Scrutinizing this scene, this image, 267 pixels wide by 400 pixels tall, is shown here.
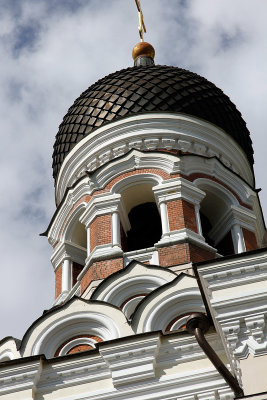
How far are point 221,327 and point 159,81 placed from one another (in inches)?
345

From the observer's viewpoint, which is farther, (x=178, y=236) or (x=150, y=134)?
(x=150, y=134)

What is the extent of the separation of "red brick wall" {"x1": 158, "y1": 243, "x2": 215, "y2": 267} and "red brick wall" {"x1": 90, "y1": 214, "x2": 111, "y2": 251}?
38.1 inches

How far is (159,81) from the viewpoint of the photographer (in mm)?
16188

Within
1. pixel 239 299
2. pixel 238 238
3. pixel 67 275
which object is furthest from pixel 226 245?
pixel 239 299

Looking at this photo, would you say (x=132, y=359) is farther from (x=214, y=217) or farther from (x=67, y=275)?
(x=214, y=217)

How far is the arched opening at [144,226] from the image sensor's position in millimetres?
13922

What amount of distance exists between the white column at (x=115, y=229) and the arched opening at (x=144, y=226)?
0.57m

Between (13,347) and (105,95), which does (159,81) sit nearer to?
(105,95)

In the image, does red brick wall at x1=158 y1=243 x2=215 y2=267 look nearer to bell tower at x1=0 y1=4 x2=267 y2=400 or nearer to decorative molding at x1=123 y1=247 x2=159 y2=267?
bell tower at x1=0 y1=4 x2=267 y2=400

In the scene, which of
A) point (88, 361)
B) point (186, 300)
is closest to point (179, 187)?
point (186, 300)

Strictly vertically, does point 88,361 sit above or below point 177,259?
below

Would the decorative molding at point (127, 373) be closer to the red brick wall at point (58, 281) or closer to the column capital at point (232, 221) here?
the red brick wall at point (58, 281)

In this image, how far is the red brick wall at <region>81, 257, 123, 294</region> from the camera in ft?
40.7

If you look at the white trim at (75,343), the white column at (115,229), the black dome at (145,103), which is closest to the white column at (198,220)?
the white column at (115,229)
